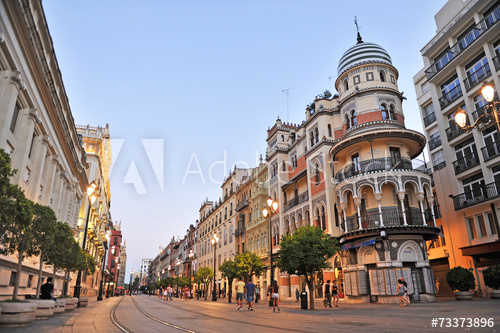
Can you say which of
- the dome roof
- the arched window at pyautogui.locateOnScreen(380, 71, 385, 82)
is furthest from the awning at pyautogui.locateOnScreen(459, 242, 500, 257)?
the dome roof

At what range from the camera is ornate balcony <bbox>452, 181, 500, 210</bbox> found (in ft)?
85.3

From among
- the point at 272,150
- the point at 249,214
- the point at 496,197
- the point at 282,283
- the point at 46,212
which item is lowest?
the point at 282,283

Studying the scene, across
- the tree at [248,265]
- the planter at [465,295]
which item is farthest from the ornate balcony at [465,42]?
the tree at [248,265]

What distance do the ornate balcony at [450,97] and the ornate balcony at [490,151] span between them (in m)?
5.73

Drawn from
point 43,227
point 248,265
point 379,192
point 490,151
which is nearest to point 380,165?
point 379,192

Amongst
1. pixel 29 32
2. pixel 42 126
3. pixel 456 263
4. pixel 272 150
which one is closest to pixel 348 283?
pixel 456 263

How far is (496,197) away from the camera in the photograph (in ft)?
83.2

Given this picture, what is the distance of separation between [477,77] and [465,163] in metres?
7.29

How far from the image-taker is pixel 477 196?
1115 inches

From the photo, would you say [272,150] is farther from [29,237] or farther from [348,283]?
[29,237]

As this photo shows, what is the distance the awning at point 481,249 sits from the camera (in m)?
25.5

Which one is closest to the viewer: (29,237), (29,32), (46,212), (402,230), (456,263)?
(29,237)

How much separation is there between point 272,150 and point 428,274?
23.3m

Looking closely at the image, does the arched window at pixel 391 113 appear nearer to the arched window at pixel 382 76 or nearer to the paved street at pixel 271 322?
the arched window at pixel 382 76
